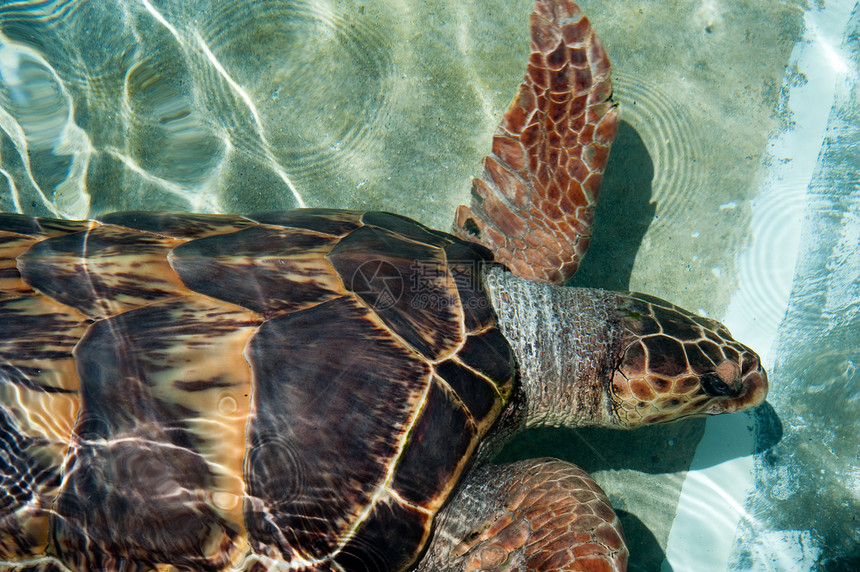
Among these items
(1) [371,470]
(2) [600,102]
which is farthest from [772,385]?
(1) [371,470]

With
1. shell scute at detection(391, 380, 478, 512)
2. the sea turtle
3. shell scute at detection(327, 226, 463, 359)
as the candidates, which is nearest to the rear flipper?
the sea turtle

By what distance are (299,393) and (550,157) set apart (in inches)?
61.5

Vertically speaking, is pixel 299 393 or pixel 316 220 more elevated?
pixel 316 220

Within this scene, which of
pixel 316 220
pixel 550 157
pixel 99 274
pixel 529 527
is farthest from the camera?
pixel 550 157

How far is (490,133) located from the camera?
104 inches

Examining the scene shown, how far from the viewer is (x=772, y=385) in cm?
250

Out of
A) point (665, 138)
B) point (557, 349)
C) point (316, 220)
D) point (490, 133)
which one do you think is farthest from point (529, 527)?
point (665, 138)

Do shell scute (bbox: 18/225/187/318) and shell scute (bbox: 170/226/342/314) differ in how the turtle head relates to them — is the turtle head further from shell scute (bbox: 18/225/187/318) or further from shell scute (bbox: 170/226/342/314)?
shell scute (bbox: 18/225/187/318)

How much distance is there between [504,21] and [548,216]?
1143mm

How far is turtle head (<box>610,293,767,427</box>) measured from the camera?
6.52 feet

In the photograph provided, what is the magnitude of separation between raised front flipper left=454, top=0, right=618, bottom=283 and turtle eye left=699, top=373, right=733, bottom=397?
0.72 metres

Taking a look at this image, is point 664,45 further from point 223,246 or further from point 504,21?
point 223,246
